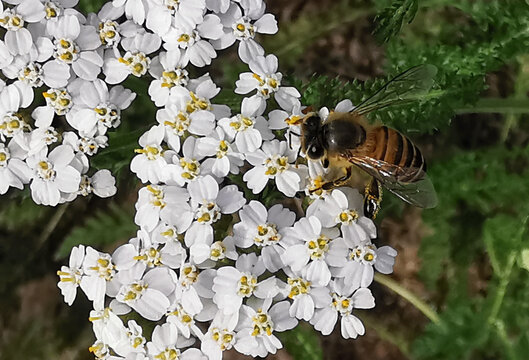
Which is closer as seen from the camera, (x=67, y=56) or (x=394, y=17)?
(x=67, y=56)

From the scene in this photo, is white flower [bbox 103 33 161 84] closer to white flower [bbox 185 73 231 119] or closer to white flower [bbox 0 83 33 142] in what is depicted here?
white flower [bbox 185 73 231 119]

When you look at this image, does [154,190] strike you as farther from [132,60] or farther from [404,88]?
[404,88]

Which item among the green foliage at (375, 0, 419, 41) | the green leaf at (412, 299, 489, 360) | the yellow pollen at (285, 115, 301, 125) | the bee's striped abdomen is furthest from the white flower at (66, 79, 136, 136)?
the green leaf at (412, 299, 489, 360)

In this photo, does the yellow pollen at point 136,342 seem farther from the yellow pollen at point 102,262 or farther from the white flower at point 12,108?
the white flower at point 12,108

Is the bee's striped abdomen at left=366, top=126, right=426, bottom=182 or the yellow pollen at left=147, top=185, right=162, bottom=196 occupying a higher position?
the bee's striped abdomen at left=366, top=126, right=426, bottom=182

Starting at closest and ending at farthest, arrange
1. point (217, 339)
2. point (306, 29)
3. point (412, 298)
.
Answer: point (217, 339)
point (412, 298)
point (306, 29)

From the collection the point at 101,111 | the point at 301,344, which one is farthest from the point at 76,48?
the point at 301,344
